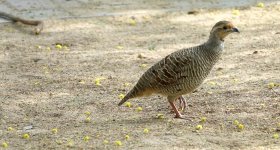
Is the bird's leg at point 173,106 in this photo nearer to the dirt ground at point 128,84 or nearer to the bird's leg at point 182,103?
the dirt ground at point 128,84

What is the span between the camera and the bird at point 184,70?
7840 millimetres

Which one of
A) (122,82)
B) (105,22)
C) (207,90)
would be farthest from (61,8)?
(207,90)

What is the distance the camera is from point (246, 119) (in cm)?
805

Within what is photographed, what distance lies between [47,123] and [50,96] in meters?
0.97

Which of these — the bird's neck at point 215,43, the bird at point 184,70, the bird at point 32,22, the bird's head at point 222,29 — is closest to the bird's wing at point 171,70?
the bird at point 184,70

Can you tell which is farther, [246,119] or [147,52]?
[147,52]

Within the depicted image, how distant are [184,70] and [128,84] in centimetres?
164

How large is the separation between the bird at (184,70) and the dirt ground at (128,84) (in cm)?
32

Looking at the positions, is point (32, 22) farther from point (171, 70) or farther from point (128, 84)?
point (171, 70)

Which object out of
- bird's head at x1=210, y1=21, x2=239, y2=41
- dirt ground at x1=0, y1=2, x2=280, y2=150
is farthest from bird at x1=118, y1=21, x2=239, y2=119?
dirt ground at x1=0, y1=2, x2=280, y2=150

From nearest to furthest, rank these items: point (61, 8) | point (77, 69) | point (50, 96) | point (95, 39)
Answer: point (50, 96), point (77, 69), point (95, 39), point (61, 8)

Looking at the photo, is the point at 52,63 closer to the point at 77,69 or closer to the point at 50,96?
the point at 77,69

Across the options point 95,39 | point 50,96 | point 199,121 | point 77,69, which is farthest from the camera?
point 95,39

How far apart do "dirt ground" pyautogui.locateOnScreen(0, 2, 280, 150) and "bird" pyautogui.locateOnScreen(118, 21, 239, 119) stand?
324 mm
